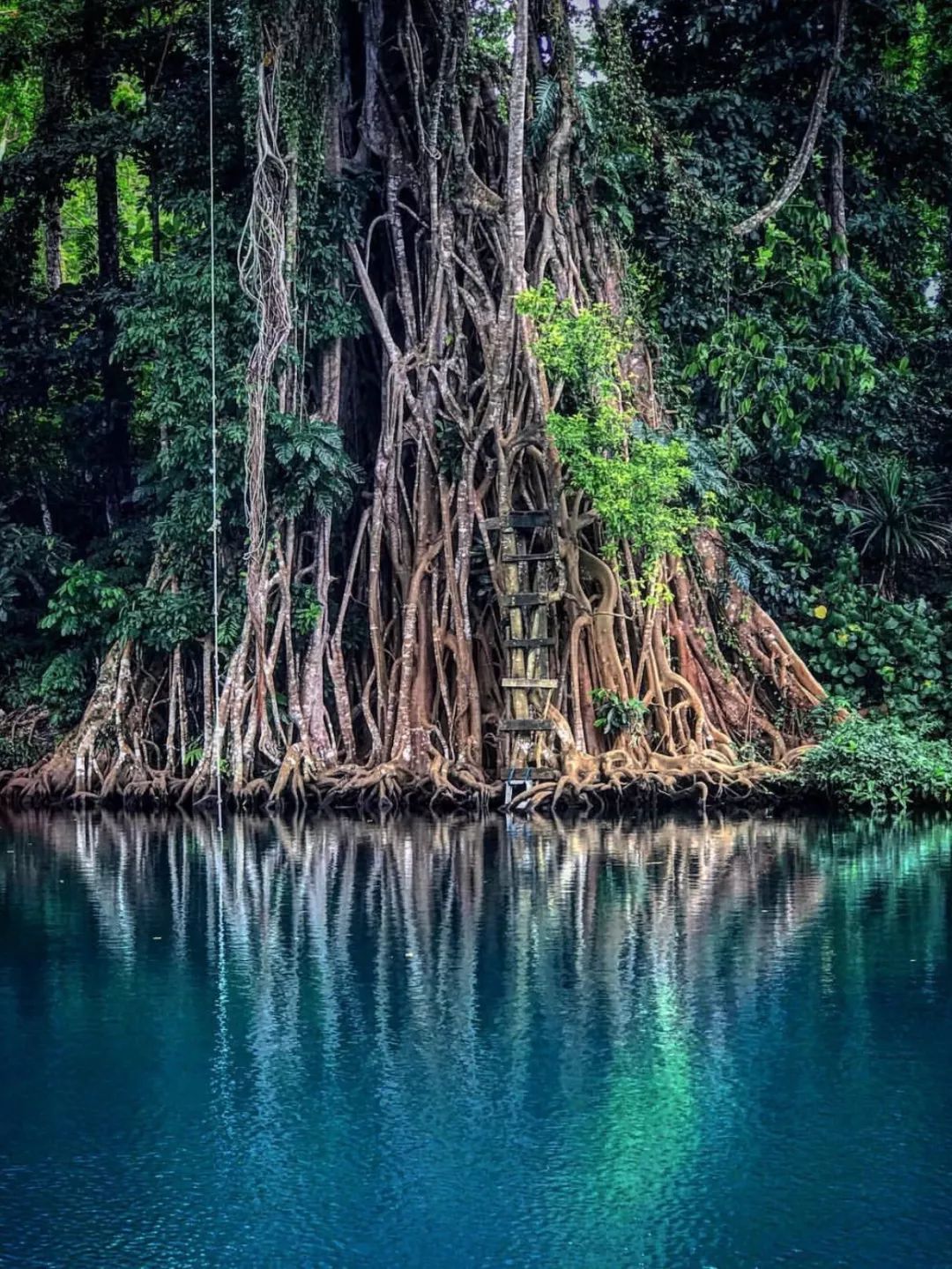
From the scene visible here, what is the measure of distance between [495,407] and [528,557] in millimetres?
1478

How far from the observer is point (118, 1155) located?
538cm

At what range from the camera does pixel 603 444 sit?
15.1 meters

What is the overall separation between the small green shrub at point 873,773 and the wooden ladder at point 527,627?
2.19 metres

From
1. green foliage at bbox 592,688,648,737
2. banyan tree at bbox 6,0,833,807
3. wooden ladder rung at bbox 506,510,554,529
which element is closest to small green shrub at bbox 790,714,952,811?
banyan tree at bbox 6,0,833,807

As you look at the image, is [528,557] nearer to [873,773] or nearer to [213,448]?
[213,448]

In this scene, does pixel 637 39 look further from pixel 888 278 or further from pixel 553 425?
pixel 553 425

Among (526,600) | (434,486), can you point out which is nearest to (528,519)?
(526,600)

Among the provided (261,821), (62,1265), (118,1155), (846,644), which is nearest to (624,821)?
(261,821)

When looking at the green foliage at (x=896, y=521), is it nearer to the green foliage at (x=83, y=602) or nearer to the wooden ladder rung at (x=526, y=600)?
the wooden ladder rung at (x=526, y=600)

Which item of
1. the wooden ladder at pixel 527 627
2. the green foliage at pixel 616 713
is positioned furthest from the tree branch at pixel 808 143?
the green foliage at pixel 616 713

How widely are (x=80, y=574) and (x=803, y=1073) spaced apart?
13.0 metres

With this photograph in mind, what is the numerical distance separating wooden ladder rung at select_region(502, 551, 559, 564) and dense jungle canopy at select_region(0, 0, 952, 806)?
0.04 metres

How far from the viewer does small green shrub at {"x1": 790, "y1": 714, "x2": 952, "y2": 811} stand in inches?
563

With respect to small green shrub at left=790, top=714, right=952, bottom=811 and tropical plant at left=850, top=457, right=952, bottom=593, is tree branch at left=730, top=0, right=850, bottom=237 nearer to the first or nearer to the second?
tropical plant at left=850, top=457, right=952, bottom=593
